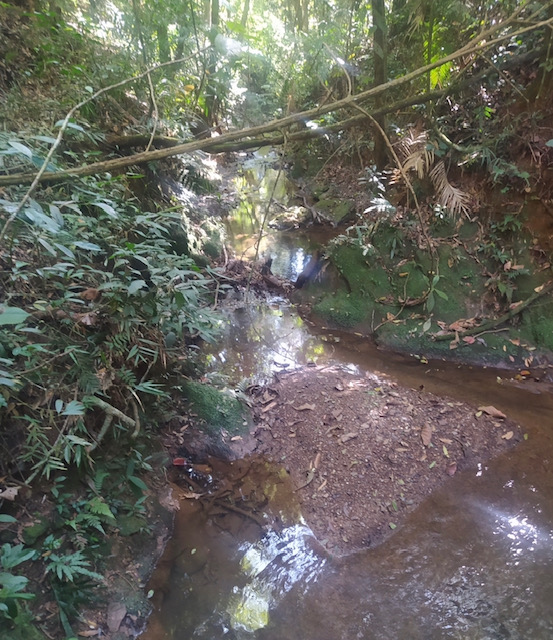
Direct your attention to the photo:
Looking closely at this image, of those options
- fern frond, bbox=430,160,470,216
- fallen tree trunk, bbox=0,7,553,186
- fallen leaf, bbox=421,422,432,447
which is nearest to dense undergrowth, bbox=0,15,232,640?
fallen tree trunk, bbox=0,7,553,186

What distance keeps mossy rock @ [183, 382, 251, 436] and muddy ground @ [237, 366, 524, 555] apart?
23cm

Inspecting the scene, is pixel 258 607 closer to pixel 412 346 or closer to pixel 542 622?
pixel 542 622

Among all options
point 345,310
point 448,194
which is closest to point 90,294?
point 345,310

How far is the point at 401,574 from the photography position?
316 cm

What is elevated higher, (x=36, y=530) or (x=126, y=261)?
(x=126, y=261)

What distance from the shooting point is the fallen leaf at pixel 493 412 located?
14.7ft

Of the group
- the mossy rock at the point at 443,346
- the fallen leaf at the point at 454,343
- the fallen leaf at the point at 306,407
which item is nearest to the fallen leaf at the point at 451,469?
the fallen leaf at the point at 306,407

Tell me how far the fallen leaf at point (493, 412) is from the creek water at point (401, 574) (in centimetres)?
28

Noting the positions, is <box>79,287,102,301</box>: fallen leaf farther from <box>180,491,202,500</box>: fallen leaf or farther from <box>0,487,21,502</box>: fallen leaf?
<box>180,491,202,500</box>: fallen leaf

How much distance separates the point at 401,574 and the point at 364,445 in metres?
1.22

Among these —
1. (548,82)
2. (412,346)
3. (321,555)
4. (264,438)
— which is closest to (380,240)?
(412,346)

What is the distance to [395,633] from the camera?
279 cm

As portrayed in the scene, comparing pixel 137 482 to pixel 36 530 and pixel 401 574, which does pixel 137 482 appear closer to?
pixel 36 530

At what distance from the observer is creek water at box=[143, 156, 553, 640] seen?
2838 millimetres
